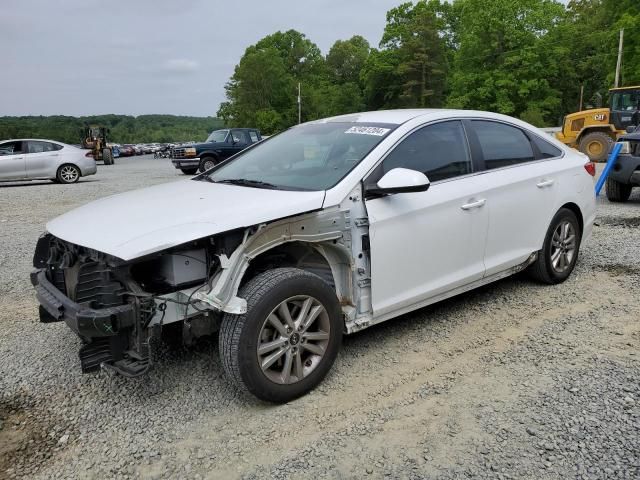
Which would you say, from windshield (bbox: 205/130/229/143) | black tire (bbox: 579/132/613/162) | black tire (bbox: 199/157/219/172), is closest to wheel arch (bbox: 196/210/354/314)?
black tire (bbox: 579/132/613/162)

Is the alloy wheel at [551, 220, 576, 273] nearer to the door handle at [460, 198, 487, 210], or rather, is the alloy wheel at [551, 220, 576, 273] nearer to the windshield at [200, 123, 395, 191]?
the door handle at [460, 198, 487, 210]

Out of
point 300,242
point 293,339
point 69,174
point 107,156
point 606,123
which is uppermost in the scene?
point 606,123

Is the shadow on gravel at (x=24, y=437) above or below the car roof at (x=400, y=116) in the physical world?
below

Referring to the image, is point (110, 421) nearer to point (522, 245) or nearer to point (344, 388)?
point (344, 388)

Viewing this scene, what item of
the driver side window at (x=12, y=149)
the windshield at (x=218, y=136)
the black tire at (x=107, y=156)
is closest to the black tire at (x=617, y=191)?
the windshield at (x=218, y=136)

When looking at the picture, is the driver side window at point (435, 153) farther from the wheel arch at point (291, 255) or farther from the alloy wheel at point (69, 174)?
the alloy wheel at point (69, 174)

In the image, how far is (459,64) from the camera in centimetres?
5453

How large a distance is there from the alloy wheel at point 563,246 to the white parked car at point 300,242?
300mm

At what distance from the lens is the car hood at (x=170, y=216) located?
275 centimetres

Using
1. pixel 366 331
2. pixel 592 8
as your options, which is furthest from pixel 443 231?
pixel 592 8

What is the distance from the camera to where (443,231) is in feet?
12.2

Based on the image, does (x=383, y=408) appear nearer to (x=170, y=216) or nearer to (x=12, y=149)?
(x=170, y=216)

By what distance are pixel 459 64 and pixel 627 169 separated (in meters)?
49.4

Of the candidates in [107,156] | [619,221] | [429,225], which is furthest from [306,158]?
[107,156]
